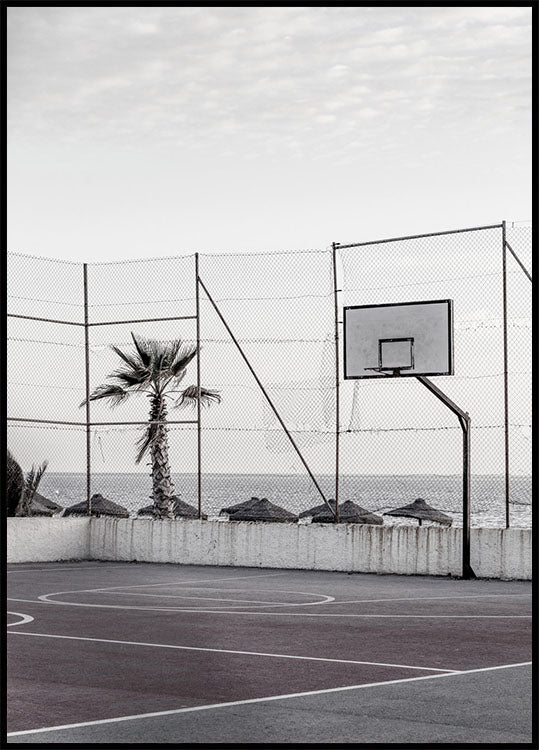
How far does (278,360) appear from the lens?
1727cm

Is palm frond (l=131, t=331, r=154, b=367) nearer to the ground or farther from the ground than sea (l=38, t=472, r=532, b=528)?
farther from the ground

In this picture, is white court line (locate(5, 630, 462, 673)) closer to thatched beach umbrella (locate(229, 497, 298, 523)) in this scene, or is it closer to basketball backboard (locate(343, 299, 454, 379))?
basketball backboard (locate(343, 299, 454, 379))

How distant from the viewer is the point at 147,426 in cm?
1969

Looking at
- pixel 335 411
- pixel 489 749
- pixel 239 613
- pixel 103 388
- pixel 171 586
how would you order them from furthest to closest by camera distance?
pixel 103 388
pixel 335 411
pixel 171 586
pixel 239 613
pixel 489 749

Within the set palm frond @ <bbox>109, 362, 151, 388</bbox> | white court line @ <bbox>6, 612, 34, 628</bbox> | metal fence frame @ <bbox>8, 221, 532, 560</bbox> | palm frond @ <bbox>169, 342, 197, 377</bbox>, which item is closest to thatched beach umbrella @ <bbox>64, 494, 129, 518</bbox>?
palm frond @ <bbox>109, 362, 151, 388</bbox>

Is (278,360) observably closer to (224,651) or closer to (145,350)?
(145,350)

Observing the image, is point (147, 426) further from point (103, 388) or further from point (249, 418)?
point (249, 418)

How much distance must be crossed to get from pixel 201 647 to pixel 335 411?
741 centimetres

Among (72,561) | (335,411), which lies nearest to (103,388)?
(72,561)

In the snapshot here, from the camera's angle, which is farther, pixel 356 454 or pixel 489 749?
pixel 356 454

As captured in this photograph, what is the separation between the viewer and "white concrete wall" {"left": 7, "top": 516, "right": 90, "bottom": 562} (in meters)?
19.9

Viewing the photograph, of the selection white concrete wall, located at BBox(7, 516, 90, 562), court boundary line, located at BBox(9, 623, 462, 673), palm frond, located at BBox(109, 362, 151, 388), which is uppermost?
palm frond, located at BBox(109, 362, 151, 388)

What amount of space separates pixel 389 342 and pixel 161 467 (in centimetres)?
571

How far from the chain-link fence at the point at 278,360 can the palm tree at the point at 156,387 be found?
347mm
